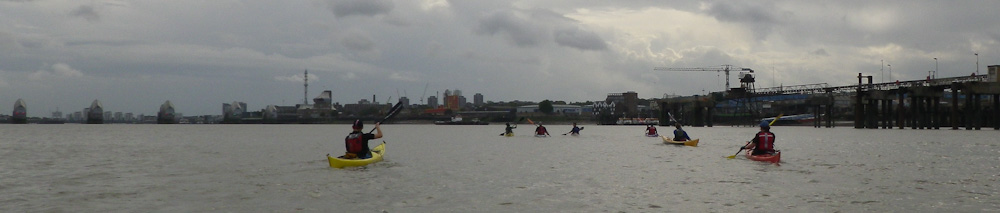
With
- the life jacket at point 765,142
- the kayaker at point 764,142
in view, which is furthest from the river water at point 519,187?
the life jacket at point 765,142

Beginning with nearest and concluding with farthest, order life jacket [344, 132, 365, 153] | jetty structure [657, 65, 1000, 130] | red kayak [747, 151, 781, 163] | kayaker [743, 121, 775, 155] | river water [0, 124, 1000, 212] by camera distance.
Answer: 1. river water [0, 124, 1000, 212]
2. life jacket [344, 132, 365, 153]
3. red kayak [747, 151, 781, 163]
4. kayaker [743, 121, 775, 155]
5. jetty structure [657, 65, 1000, 130]

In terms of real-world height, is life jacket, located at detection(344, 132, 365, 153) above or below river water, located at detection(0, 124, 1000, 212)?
above

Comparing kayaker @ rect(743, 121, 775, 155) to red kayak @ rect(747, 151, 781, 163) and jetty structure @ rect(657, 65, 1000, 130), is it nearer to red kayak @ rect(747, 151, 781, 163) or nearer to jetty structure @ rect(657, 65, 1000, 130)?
red kayak @ rect(747, 151, 781, 163)

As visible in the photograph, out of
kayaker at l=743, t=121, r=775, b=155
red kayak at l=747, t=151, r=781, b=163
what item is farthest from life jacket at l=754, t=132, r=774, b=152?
red kayak at l=747, t=151, r=781, b=163

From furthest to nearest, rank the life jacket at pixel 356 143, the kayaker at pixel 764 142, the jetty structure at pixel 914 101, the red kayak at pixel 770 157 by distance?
the jetty structure at pixel 914 101 → the kayaker at pixel 764 142 → the red kayak at pixel 770 157 → the life jacket at pixel 356 143

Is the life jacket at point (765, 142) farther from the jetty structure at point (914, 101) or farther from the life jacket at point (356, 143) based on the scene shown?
the jetty structure at point (914, 101)

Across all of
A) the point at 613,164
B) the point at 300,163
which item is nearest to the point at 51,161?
the point at 300,163

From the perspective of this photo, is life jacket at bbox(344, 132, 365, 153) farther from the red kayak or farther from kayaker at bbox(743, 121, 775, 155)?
kayaker at bbox(743, 121, 775, 155)

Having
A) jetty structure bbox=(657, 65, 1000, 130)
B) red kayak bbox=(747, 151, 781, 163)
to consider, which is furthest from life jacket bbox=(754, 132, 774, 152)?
jetty structure bbox=(657, 65, 1000, 130)

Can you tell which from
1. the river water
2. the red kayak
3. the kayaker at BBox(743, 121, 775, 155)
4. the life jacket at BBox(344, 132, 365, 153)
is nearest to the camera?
the river water

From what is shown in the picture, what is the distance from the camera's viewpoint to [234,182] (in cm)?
2605

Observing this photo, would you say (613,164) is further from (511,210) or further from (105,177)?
(105,177)

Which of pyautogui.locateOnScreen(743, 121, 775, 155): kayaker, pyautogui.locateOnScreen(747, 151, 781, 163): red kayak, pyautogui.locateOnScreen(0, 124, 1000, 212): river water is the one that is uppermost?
pyautogui.locateOnScreen(743, 121, 775, 155): kayaker

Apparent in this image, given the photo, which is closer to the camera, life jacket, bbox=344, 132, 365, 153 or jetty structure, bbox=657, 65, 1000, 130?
life jacket, bbox=344, 132, 365, 153
